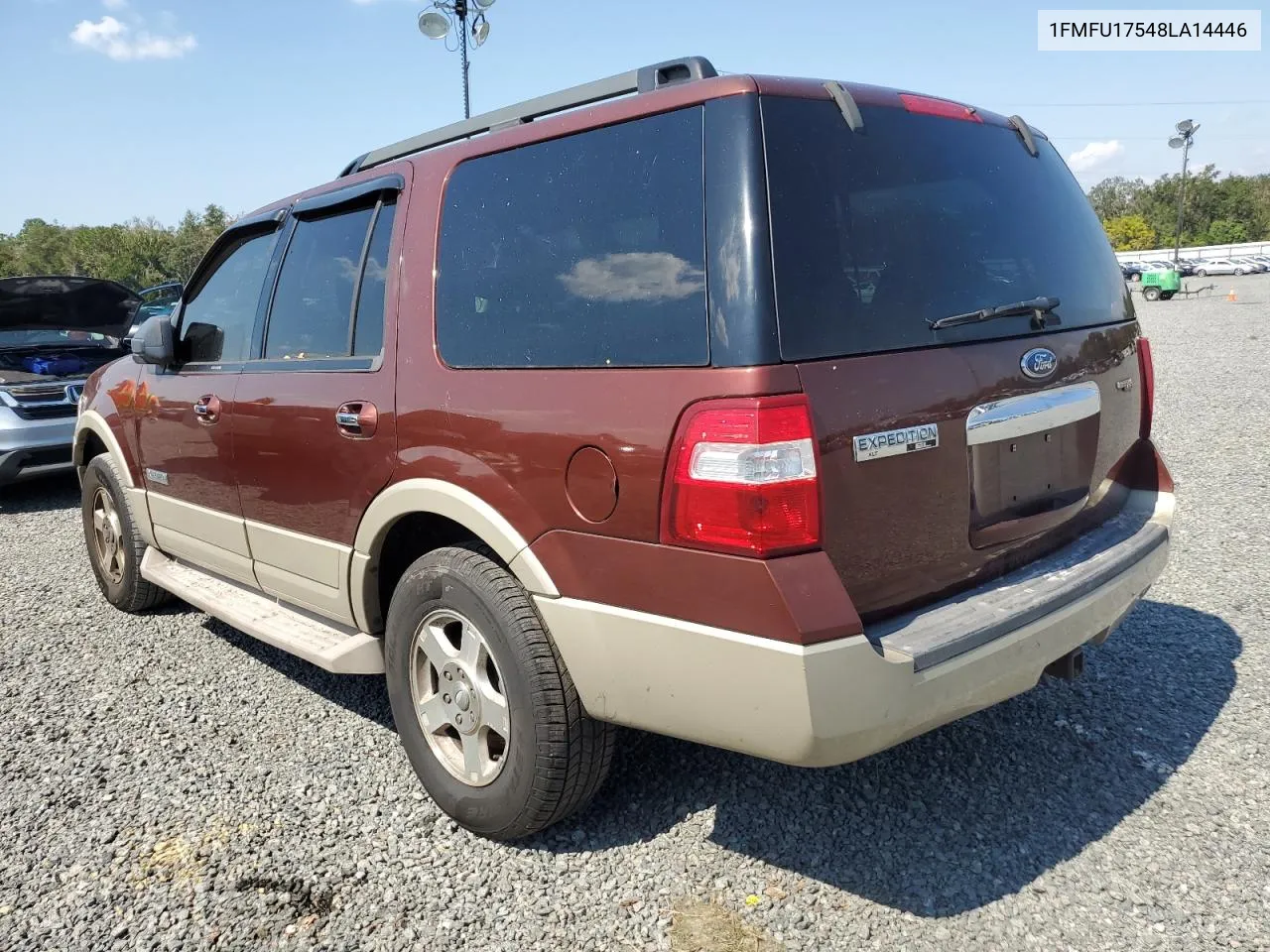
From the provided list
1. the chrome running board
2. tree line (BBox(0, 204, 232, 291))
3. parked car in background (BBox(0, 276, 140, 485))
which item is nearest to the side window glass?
the chrome running board

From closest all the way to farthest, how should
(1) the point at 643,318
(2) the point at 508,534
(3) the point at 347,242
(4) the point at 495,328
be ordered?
(1) the point at 643,318
(2) the point at 508,534
(4) the point at 495,328
(3) the point at 347,242

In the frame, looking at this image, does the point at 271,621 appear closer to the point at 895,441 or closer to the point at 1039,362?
the point at 895,441

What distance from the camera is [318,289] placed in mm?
3443

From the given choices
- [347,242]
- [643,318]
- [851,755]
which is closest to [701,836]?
[851,755]

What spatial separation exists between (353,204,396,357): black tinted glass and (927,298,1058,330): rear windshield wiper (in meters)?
1.76

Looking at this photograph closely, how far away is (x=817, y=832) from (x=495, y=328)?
177 cm

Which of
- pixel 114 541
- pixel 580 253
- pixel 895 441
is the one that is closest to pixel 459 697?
pixel 580 253

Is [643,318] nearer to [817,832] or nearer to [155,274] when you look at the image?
[817,832]

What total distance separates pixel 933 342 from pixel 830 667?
883 mm

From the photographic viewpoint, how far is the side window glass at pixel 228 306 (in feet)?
12.6

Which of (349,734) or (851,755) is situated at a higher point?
(851,755)

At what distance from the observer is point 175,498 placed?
417 cm

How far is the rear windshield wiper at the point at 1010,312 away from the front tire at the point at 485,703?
133cm

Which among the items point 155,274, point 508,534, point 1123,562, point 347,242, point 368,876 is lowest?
point 368,876
